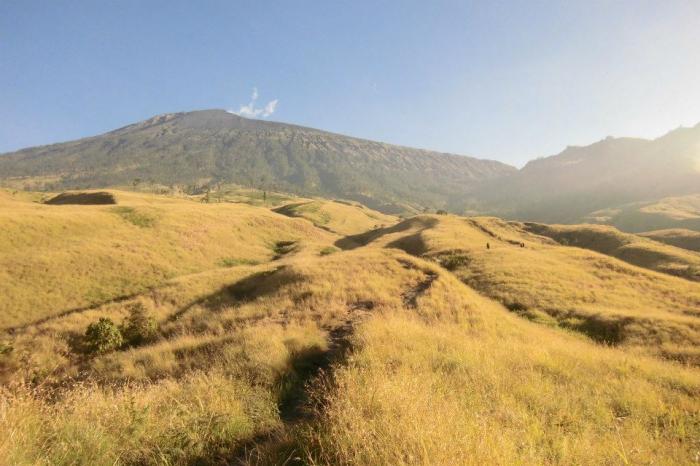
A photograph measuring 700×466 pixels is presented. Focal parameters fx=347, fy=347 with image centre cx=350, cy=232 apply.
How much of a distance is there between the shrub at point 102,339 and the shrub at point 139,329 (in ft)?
3.05

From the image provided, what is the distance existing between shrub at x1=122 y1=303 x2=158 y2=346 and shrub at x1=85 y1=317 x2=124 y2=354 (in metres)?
0.93

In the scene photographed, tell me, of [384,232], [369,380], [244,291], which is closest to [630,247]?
[384,232]

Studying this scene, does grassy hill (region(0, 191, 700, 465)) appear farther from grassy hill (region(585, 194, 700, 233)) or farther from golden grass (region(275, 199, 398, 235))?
grassy hill (region(585, 194, 700, 233))

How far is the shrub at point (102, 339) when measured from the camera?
836 inches

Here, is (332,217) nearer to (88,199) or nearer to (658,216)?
(88,199)

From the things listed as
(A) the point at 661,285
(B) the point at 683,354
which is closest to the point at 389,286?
(B) the point at 683,354

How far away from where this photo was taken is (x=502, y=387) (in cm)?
792

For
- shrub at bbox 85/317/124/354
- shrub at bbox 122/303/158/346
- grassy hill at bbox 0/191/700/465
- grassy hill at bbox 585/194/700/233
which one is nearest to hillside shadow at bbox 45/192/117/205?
grassy hill at bbox 0/191/700/465

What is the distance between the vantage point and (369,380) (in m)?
6.92

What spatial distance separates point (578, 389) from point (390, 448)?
6673 millimetres

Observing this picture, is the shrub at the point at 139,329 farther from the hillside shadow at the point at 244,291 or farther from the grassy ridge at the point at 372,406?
the grassy ridge at the point at 372,406

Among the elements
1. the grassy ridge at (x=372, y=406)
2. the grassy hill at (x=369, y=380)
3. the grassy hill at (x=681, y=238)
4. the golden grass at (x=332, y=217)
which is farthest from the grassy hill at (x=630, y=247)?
the grassy ridge at (x=372, y=406)

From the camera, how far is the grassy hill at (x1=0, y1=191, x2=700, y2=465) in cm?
524

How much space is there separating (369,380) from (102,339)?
71.2 feet
